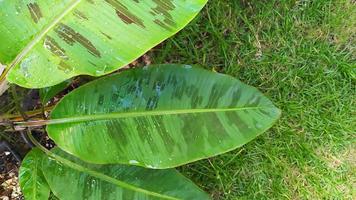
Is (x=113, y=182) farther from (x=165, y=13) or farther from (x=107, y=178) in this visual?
(x=165, y=13)

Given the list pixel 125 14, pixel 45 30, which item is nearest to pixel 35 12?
pixel 45 30

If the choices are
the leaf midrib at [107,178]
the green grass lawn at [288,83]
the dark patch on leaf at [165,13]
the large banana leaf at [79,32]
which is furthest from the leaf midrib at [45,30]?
the green grass lawn at [288,83]

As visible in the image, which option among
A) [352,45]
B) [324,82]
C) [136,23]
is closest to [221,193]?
[324,82]

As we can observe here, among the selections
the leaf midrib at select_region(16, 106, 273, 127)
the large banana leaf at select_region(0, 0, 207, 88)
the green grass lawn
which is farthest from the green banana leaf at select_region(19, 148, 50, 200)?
the green grass lawn

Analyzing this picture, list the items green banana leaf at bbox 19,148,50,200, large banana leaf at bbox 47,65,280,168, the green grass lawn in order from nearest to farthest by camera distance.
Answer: large banana leaf at bbox 47,65,280,168 → green banana leaf at bbox 19,148,50,200 → the green grass lawn

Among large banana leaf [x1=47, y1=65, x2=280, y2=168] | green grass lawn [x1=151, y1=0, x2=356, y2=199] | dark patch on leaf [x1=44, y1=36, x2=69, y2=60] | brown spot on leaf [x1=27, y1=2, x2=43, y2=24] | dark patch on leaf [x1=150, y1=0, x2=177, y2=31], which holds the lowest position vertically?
green grass lawn [x1=151, y1=0, x2=356, y2=199]

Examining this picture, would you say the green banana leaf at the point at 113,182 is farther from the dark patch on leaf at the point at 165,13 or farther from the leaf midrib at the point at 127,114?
the dark patch on leaf at the point at 165,13

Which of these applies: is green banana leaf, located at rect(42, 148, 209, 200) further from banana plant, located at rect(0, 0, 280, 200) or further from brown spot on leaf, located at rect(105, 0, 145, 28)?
brown spot on leaf, located at rect(105, 0, 145, 28)
